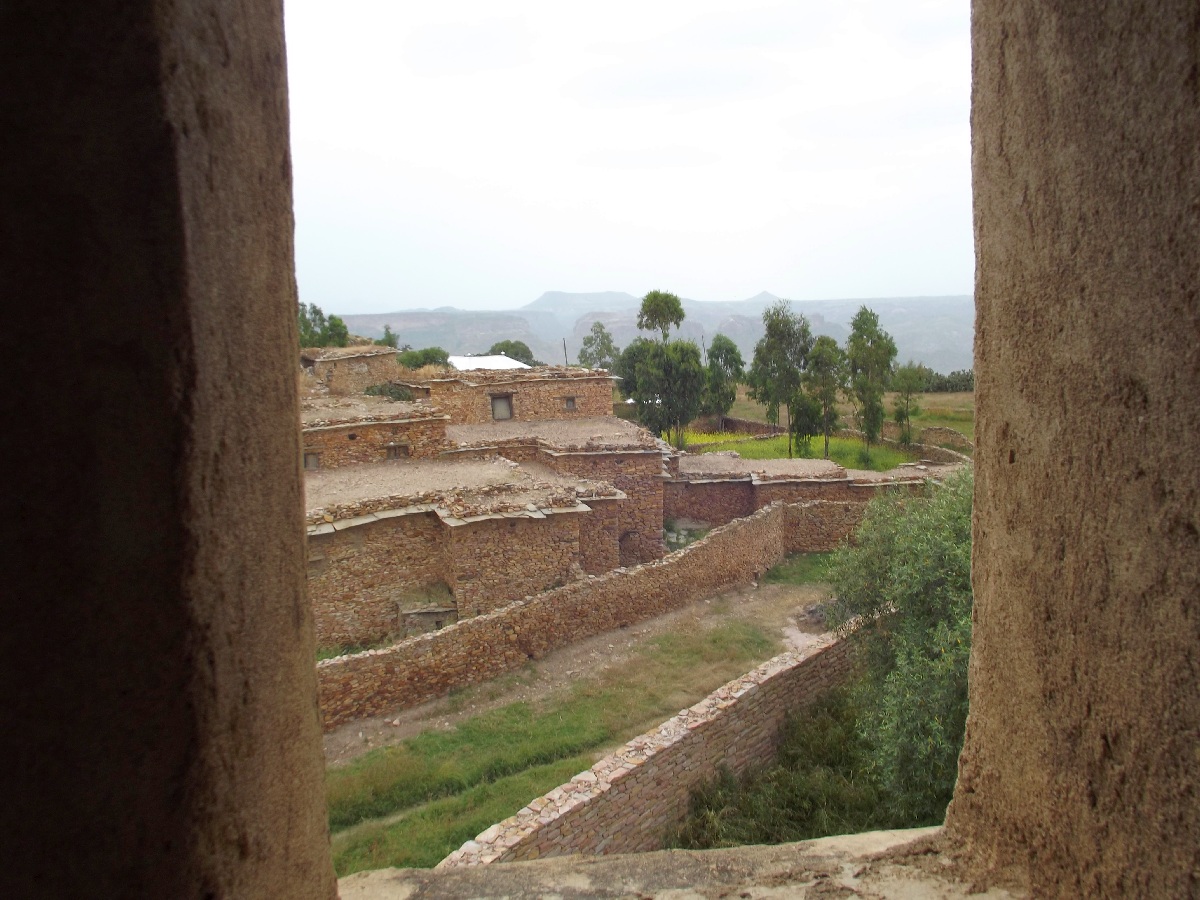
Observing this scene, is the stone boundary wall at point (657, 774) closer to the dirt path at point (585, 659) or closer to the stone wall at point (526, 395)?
the dirt path at point (585, 659)

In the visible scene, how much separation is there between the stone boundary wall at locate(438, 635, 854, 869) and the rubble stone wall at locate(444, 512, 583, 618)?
446cm

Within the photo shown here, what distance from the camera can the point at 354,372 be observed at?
1075 inches

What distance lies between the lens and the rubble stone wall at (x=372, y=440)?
16062mm

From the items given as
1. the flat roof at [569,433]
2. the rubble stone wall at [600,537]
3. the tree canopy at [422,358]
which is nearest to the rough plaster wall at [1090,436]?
the rubble stone wall at [600,537]

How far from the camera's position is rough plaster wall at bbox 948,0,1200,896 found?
164 cm

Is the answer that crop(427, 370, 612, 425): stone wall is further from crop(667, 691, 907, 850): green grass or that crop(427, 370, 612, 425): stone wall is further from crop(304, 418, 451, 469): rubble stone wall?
crop(667, 691, 907, 850): green grass

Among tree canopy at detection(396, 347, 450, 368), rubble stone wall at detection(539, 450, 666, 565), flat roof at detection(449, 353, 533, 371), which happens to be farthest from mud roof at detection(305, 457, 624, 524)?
tree canopy at detection(396, 347, 450, 368)

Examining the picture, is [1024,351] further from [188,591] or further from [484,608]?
[484,608]

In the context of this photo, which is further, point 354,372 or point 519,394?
point 354,372

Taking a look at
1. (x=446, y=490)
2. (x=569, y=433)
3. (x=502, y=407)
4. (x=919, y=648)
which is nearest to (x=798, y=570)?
(x=569, y=433)

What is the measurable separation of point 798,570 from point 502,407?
940 cm

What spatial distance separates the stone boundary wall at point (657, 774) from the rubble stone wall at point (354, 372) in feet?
65.0

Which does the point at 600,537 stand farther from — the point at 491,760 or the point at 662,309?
the point at 662,309

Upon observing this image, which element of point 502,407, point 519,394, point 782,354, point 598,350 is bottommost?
point 502,407
